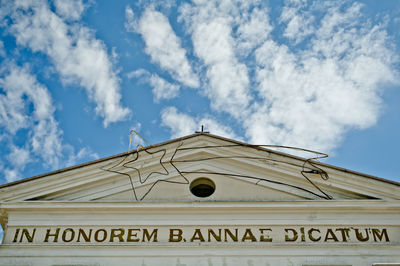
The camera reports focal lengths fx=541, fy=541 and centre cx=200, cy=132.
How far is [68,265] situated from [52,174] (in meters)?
2.51

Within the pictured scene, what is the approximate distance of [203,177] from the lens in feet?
44.4

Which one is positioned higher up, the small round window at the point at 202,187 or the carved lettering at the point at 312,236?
the small round window at the point at 202,187

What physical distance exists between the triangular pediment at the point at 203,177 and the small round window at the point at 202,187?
86 millimetres

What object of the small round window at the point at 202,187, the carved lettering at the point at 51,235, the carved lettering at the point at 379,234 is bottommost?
the carved lettering at the point at 51,235

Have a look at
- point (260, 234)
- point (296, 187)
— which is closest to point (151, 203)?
point (260, 234)

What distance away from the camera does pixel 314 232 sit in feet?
40.3

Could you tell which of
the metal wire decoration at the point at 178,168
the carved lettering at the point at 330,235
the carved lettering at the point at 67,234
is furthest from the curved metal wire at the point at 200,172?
the carved lettering at the point at 67,234

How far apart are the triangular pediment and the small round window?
86 millimetres

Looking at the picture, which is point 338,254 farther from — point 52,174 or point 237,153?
point 52,174

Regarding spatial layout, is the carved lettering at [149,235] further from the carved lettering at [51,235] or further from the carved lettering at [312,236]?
the carved lettering at [312,236]

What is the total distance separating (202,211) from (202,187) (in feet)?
3.28

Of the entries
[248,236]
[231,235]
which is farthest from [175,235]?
[248,236]

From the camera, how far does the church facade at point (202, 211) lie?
1192cm

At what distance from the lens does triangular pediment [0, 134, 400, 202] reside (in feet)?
42.7
